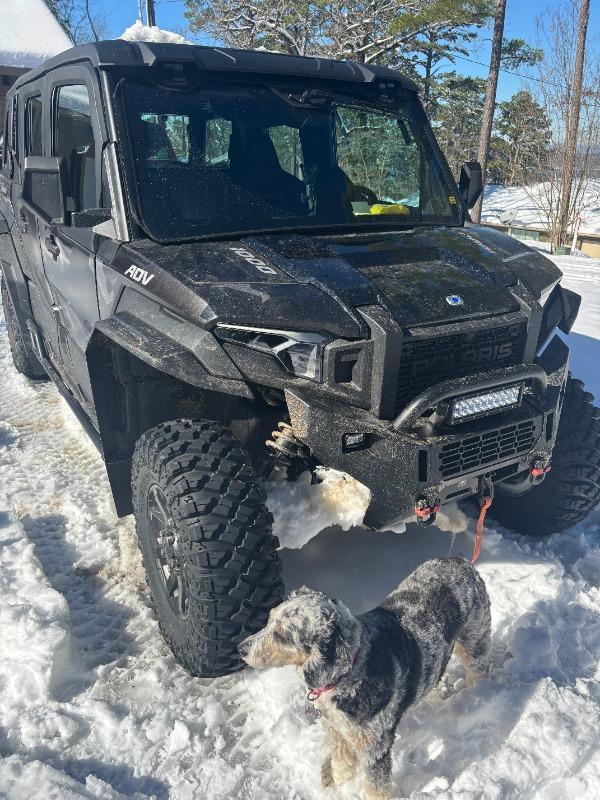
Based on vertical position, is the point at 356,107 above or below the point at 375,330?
above

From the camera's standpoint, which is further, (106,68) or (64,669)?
(106,68)

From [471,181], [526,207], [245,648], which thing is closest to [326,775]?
[245,648]

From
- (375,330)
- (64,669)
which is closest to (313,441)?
(375,330)

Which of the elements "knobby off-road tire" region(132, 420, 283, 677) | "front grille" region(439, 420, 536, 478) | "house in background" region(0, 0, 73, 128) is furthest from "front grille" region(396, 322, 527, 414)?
"house in background" region(0, 0, 73, 128)

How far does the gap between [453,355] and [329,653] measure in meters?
1.22

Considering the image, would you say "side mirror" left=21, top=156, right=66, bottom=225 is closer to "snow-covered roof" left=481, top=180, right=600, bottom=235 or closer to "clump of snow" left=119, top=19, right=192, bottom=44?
"clump of snow" left=119, top=19, right=192, bottom=44

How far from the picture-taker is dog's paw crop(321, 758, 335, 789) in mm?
2211

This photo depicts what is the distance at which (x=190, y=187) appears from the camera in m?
2.98

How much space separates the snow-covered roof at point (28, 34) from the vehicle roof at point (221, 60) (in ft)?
94.4

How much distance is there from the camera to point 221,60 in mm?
3135

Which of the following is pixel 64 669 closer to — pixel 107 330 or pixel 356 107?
pixel 107 330

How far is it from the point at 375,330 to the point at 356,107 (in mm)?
1827

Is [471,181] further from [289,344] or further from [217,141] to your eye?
[289,344]

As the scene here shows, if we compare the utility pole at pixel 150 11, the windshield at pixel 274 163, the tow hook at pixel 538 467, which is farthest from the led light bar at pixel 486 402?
the utility pole at pixel 150 11
